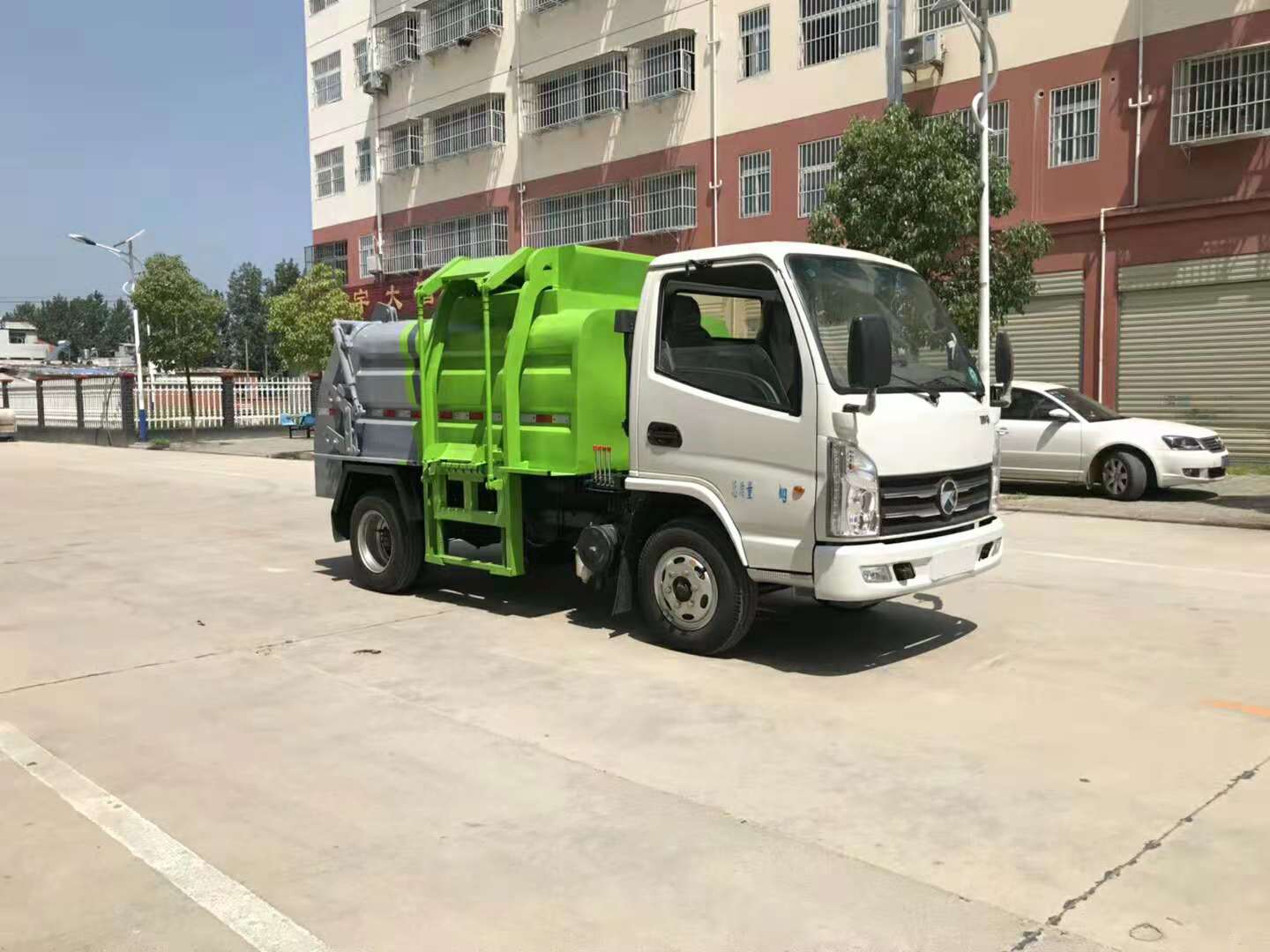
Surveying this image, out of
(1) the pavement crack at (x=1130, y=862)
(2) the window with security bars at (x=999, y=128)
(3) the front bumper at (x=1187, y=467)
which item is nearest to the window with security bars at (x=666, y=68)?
(2) the window with security bars at (x=999, y=128)

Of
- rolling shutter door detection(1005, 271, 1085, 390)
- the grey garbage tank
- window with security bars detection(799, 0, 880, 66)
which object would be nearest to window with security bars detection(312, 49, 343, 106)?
window with security bars detection(799, 0, 880, 66)

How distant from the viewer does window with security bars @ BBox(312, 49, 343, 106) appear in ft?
140

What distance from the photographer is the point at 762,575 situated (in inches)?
253

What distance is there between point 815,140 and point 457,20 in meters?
16.4

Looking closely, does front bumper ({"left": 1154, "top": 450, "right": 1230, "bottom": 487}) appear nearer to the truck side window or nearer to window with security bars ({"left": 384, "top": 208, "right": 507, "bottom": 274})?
the truck side window

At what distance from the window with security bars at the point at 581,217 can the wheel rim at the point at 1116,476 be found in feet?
56.7

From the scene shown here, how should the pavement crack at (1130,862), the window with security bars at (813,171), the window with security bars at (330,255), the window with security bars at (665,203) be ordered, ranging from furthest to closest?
the window with security bars at (330,255) → the window with security bars at (665,203) → the window with security bars at (813,171) → the pavement crack at (1130,862)

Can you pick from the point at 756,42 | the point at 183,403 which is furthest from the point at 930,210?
the point at 183,403

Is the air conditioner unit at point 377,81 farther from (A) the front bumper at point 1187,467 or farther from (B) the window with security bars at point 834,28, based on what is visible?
(A) the front bumper at point 1187,467

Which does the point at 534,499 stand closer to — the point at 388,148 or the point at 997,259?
the point at 997,259

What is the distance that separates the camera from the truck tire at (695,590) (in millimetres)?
6598

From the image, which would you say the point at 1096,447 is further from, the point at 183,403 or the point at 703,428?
the point at 183,403

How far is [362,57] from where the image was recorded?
41094mm

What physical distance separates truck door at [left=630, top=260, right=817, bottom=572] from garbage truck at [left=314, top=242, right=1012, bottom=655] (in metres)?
0.01
